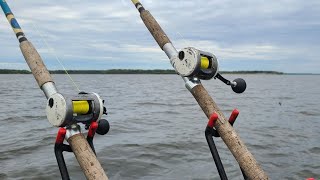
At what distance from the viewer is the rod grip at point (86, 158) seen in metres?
2.55

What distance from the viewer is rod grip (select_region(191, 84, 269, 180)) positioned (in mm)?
2891

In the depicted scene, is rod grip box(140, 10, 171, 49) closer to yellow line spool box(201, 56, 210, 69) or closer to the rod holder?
yellow line spool box(201, 56, 210, 69)

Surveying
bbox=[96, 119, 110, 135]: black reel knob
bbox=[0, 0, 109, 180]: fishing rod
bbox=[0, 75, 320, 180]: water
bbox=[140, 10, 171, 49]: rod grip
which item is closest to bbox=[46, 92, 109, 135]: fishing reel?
bbox=[0, 0, 109, 180]: fishing rod

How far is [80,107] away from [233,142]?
1259 millimetres

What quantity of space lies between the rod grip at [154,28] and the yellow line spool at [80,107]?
132cm

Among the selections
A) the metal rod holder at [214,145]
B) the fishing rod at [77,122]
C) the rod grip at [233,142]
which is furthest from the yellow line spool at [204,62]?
the fishing rod at [77,122]

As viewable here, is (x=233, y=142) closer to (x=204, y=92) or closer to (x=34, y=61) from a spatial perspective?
(x=204, y=92)

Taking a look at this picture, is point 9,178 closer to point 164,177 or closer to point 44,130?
point 164,177

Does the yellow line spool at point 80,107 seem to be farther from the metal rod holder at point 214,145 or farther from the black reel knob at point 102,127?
the metal rod holder at point 214,145

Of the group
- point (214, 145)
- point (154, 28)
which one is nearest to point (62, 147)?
point (214, 145)

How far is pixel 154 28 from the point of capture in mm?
3977

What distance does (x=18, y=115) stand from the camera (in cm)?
1332

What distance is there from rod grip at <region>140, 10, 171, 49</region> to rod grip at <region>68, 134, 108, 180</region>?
1.41 m

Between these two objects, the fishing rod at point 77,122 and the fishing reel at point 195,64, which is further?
the fishing reel at point 195,64
